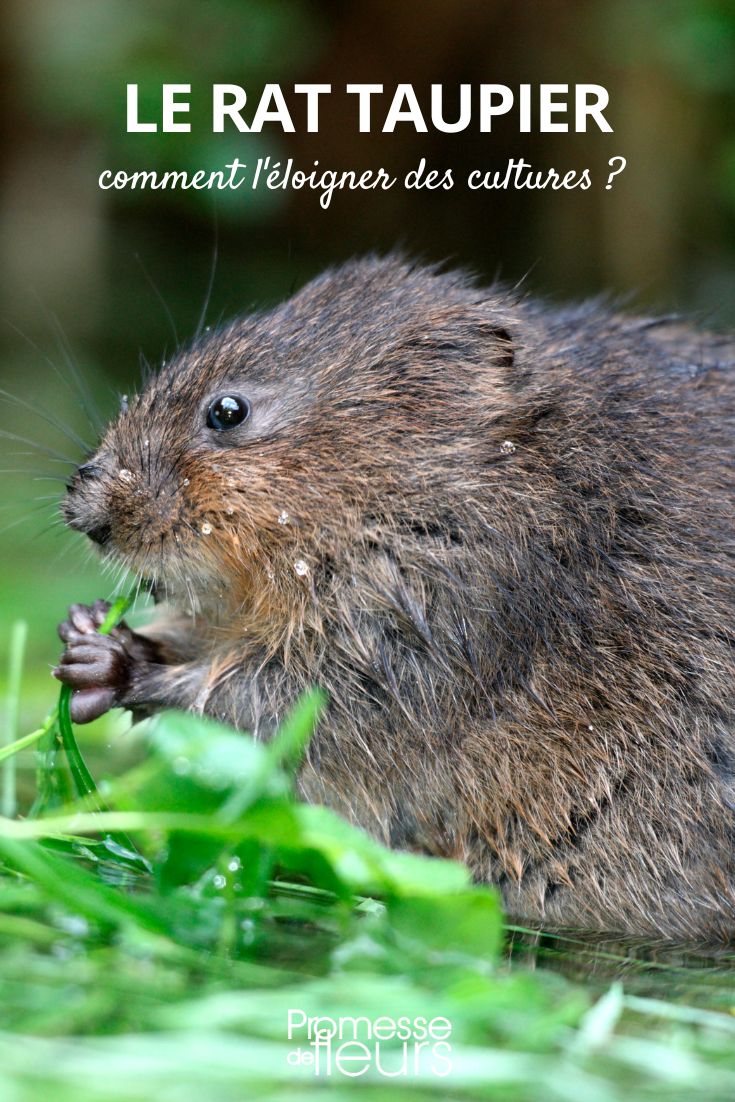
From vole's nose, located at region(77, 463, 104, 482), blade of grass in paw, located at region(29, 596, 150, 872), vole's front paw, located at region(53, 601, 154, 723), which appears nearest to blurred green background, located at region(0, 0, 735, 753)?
vole's nose, located at region(77, 463, 104, 482)

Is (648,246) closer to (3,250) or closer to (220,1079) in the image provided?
(3,250)

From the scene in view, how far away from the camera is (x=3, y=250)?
14.1 metres

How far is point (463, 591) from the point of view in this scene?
13.1 ft

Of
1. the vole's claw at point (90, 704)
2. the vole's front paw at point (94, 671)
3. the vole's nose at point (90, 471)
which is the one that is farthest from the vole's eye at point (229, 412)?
the vole's claw at point (90, 704)

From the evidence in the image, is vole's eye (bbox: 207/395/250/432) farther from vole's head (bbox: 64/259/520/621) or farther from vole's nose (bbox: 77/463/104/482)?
vole's nose (bbox: 77/463/104/482)

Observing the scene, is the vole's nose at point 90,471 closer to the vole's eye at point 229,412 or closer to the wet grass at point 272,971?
the vole's eye at point 229,412

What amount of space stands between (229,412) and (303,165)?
34.9ft

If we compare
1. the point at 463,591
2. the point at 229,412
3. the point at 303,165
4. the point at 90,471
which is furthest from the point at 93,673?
the point at 303,165

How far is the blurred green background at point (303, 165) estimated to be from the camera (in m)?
10.9

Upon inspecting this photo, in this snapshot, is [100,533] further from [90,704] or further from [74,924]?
[74,924]

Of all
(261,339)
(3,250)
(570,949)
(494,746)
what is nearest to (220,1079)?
(570,949)

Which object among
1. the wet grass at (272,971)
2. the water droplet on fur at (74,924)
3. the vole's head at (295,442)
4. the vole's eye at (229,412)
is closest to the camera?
the wet grass at (272,971)

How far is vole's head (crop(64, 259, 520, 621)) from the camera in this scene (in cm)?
408

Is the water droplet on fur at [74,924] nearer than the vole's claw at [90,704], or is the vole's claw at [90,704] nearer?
the water droplet on fur at [74,924]
